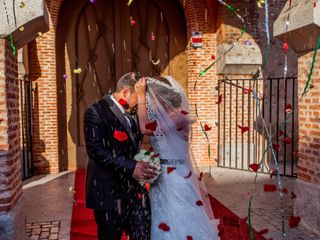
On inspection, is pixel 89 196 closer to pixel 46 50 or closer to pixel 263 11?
pixel 46 50

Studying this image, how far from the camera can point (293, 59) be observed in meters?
10.9

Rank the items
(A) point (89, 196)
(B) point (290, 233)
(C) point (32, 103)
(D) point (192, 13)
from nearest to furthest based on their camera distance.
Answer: (A) point (89, 196)
(B) point (290, 233)
(C) point (32, 103)
(D) point (192, 13)

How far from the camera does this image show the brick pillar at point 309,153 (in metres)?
4.98

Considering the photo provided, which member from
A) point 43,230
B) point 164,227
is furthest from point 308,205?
point 43,230

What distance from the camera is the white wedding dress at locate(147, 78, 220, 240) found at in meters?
3.59

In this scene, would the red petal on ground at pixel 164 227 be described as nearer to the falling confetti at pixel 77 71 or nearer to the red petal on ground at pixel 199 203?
the red petal on ground at pixel 199 203

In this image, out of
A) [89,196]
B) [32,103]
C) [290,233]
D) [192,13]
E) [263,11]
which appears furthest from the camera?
[263,11]

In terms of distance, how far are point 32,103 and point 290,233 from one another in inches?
238

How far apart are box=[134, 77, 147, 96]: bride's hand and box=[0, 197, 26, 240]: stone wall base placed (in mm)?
2011

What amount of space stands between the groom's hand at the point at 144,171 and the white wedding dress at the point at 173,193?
14.2 inches

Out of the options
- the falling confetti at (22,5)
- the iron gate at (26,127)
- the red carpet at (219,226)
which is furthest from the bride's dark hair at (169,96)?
the iron gate at (26,127)

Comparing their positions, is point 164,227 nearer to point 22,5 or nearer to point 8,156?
point 8,156

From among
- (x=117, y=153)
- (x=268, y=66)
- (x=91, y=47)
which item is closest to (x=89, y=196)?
(x=117, y=153)

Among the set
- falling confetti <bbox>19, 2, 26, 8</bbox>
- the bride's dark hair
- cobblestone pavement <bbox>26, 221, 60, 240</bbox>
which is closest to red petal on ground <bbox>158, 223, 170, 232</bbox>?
the bride's dark hair
